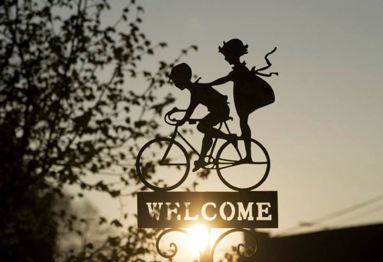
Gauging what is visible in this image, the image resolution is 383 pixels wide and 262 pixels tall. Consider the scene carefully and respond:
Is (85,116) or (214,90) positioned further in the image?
(85,116)

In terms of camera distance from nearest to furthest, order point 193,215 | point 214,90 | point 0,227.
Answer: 1. point 193,215
2. point 214,90
3. point 0,227

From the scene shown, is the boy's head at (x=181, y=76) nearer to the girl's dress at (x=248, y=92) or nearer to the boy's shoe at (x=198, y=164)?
the girl's dress at (x=248, y=92)

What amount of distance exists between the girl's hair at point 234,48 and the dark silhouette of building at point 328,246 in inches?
952

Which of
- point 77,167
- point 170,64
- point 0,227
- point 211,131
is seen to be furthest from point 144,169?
point 211,131

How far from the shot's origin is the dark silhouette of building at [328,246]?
31589mm

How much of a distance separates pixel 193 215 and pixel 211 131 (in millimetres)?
1193

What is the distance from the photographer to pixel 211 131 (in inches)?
300

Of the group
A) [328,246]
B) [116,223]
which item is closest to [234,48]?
[116,223]

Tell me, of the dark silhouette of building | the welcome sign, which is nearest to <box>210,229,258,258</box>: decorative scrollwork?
the welcome sign

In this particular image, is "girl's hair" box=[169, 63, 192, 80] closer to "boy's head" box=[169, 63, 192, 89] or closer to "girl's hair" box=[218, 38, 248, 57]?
"boy's head" box=[169, 63, 192, 89]

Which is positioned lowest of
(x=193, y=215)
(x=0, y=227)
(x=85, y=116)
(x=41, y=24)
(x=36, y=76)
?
(x=193, y=215)

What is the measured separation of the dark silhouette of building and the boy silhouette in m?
24.1

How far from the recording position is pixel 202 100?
24.2 feet

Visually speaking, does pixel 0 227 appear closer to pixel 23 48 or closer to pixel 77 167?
pixel 77 167
